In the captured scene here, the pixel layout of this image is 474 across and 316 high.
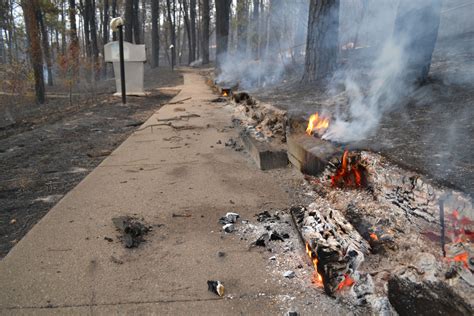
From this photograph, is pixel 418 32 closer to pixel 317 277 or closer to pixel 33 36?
pixel 317 277

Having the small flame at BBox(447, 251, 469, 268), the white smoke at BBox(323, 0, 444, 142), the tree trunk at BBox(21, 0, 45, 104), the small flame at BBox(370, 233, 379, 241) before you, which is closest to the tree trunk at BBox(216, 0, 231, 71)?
the tree trunk at BBox(21, 0, 45, 104)

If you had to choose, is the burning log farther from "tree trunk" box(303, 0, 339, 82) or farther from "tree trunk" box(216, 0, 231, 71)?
"tree trunk" box(216, 0, 231, 71)

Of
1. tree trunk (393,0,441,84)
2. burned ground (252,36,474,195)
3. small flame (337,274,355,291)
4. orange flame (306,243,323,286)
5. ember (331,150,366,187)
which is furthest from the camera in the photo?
tree trunk (393,0,441,84)

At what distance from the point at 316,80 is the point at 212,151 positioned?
408cm

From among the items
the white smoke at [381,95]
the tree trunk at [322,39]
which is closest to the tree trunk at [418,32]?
the white smoke at [381,95]

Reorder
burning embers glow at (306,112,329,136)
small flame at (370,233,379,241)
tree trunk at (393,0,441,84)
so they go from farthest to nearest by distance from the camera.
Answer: tree trunk at (393,0,441,84) < burning embers glow at (306,112,329,136) < small flame at (370,233,379,241)

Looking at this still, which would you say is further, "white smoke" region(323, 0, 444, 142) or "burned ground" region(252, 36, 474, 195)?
"white smoke" region(323, 0, 444, 142)

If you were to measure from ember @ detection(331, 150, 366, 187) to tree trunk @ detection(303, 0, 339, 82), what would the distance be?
211 inches

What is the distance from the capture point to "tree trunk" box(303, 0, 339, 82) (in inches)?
311

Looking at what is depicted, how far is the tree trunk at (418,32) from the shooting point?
4980 mm

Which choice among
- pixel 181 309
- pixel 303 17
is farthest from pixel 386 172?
pixel 303 17

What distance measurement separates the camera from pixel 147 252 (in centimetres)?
258

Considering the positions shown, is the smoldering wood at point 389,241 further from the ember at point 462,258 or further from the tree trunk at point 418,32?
the tree trunk at point 418,32

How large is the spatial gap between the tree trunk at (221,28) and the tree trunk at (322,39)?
11.3m
